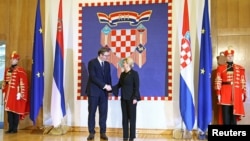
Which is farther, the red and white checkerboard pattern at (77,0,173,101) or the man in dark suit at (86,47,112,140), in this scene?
the red and white checkerboard pattern at (77,0,173,101)

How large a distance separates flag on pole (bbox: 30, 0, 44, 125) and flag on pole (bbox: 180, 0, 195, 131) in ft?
8.49

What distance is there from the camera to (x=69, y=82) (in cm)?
579

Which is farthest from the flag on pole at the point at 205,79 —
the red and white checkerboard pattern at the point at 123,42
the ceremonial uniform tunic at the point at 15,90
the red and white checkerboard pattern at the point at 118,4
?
the ceremonial uniform tunic at the point at 15,90

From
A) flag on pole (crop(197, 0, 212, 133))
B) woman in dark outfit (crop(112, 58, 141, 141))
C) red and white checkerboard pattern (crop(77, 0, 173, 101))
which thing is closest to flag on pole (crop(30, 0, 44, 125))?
red and white checkerboard pattern (crop(77, 0, 173, 101))

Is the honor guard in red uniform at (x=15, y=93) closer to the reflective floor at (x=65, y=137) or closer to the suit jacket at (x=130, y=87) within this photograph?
the reflective floor at (x=65, y=137)

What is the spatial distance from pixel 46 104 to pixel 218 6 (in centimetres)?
380

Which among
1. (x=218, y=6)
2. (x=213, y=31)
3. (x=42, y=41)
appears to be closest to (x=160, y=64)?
(x=213, y=31)

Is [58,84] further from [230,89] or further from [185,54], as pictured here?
[230,89]

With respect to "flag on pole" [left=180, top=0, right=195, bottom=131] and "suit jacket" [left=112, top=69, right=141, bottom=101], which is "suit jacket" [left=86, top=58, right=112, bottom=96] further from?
"flag on pole" [left=180, top=0, right=195, bottom=131]

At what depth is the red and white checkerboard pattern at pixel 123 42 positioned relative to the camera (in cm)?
560

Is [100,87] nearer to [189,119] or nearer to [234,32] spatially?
[189,119]

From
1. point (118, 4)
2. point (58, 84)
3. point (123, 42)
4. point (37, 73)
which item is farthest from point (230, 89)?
point (37, 73)

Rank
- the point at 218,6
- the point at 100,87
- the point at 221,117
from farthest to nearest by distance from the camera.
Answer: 1. the point at 218,6
2. the point at 221,117
3. the point at 100,87

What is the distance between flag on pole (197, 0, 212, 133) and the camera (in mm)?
4979
